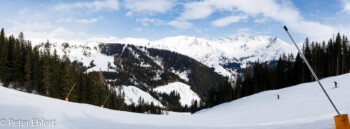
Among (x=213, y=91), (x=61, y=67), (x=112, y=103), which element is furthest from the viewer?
(x=213, y=91)

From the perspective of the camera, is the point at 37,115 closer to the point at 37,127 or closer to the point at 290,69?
the point at 37,127

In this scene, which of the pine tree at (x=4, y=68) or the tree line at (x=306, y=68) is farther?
the tree line at (x=306, y=68)

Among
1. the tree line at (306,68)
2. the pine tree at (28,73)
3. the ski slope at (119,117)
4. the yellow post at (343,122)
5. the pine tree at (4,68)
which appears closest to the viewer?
the yellow post at (343,122)

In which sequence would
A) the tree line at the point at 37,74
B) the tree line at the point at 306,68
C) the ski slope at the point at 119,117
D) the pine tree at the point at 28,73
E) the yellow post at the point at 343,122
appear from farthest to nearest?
the tree line at the point at 306,68, the pine tree at the point at 28,73, the tree line at the point at 37,74, the ski slope at the point at 119,117, the yellow post at the point at 343,122

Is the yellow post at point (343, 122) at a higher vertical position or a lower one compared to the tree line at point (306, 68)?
lower

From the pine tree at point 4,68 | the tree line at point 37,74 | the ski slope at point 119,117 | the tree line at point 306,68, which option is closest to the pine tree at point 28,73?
the tree line at point 37,74

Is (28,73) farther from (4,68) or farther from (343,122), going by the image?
(343,122)

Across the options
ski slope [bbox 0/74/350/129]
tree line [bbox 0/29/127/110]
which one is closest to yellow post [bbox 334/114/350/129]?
ski slope [bbox 0/74/350/129]

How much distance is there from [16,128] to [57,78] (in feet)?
168

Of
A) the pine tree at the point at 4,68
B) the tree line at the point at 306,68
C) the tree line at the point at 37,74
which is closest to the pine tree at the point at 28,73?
the tree line at the point at 37,74

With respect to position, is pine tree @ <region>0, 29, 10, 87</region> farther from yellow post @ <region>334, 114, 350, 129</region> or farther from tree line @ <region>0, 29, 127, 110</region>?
yellow post @ <region>334, 114, 350, 129</region>

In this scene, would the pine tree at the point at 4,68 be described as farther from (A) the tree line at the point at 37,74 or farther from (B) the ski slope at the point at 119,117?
(B) the ski slope at the point at 119,117

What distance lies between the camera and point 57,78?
54.5 meters

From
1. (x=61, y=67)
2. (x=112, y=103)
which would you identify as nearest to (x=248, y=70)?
(x=112, y=103)
